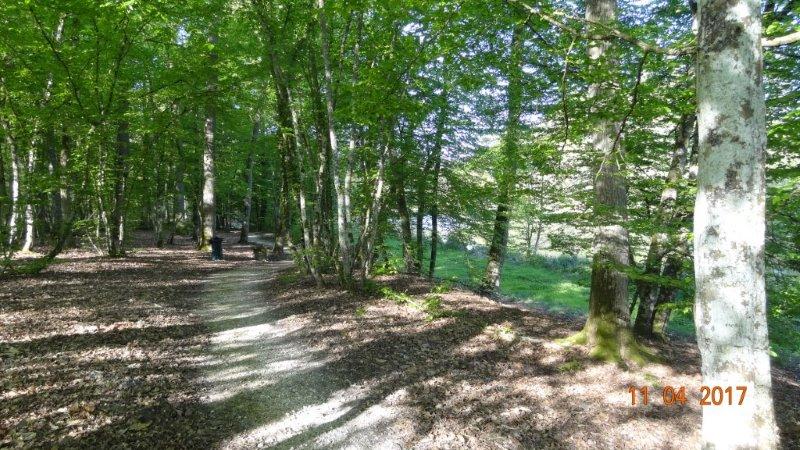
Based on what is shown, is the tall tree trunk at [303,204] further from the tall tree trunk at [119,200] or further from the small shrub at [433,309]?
the tall tree trunk at [119,200]

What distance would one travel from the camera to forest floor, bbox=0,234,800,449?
427 centimetres

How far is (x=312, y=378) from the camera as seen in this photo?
18.5 ft

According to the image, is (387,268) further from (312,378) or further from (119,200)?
(119,200)

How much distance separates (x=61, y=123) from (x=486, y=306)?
35.6 ft

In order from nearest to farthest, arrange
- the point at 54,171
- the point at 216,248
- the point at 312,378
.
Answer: the point at 312,378 < the point at 54,171 < the point at 216,248

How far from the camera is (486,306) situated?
358 inches

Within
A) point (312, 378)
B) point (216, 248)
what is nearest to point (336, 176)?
point (312, 378)

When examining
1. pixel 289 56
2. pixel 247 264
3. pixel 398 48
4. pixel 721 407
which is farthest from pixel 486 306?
pixel 247 264

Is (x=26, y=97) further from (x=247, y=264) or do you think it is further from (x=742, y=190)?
(x=742, y=190)

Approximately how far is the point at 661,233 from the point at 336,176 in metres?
6.49

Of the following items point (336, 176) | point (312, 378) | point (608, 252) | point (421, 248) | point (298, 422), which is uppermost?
point (336, 176)

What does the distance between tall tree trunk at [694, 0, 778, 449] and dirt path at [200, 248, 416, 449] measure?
10.2ft

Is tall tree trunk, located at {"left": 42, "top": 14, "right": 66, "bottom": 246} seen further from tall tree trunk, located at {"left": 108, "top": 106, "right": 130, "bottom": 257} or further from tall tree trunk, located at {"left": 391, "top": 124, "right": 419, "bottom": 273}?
tall tree trunk, located at {"left": 391, "top": 124, "right": 419, "bottom": 273}

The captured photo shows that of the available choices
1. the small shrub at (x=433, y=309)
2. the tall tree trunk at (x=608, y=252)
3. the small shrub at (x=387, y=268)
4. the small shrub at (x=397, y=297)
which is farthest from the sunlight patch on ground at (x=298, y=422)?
the small shrub at (x=387, y=268)
